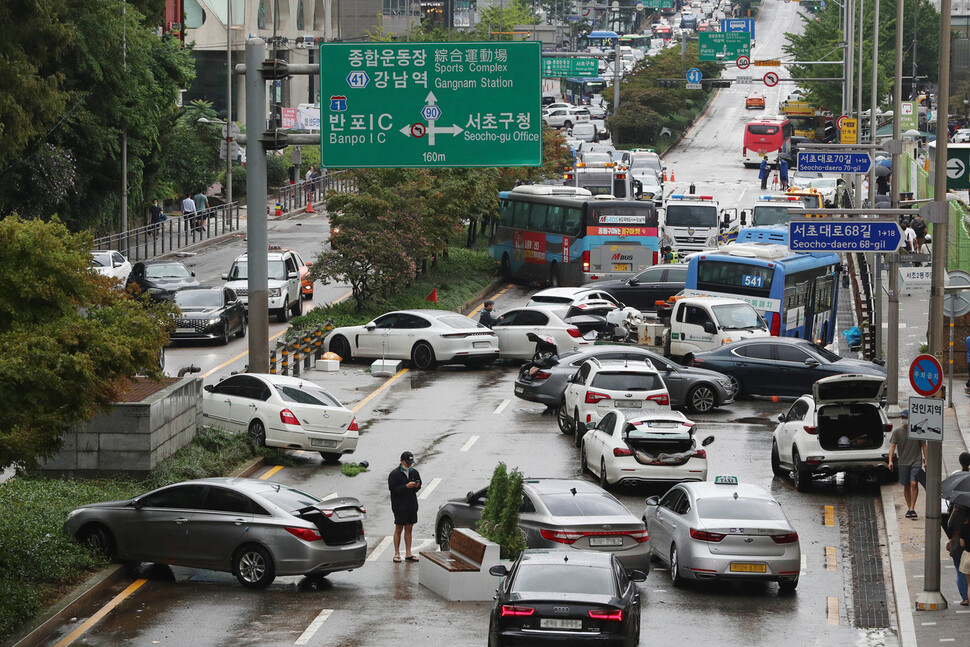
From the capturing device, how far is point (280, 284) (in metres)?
43.1

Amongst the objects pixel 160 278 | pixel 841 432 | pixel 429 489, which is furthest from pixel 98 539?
pixel 160 278

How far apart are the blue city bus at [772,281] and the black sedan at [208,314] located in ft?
41.9

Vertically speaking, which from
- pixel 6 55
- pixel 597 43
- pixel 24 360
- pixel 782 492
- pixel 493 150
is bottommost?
pixel 782 492

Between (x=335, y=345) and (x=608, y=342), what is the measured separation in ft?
24.5

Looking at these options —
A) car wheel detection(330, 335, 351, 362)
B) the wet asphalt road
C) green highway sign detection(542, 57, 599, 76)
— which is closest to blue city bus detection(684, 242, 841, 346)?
the wet asphalt road

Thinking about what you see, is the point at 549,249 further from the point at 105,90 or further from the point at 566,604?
the point at 566,604

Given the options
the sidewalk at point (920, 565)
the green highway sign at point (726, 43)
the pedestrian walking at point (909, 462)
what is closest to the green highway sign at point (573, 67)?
the green highway sign at point (726, 43)

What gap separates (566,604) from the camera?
13719 mm

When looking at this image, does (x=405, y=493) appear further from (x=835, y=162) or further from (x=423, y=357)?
(x=835, y=162)

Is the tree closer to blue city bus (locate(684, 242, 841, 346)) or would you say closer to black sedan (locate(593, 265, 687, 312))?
blue city bus (locate(684, 242, 841, 346))

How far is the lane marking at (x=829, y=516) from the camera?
22.5 m

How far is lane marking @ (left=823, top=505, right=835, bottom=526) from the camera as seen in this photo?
2248 cm

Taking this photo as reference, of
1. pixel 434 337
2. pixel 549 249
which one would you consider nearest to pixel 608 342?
pixel 434 337

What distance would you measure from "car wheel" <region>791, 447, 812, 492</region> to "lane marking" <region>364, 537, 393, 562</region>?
737 centimetres
